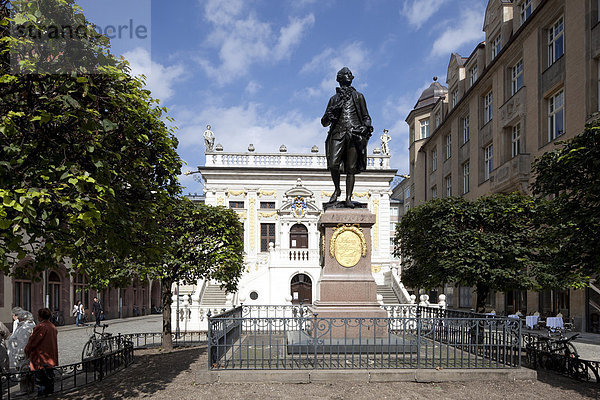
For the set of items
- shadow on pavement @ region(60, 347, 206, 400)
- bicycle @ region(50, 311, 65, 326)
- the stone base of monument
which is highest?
the stone base of monument

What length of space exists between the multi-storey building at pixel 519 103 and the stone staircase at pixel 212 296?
54.6ft

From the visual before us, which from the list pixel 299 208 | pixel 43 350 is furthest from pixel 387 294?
pixel 43 350

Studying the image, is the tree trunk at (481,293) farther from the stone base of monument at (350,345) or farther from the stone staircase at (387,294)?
the stone staircase at (387,294)

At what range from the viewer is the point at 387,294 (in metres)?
26.5

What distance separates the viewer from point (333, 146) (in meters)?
10.0

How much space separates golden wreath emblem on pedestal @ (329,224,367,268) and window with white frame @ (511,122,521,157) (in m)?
18.7

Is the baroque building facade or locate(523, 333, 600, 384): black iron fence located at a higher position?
the baroque building facade

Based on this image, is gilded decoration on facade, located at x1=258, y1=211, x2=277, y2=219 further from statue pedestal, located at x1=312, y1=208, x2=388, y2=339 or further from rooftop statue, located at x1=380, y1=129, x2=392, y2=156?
statue pedestal, located at x1=312, y1=208, x2=388, y2=339

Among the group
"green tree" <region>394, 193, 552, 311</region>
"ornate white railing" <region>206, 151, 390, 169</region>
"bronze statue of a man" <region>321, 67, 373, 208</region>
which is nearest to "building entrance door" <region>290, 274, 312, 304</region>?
"ornate white railing" <region>206, 151, 390, 169</region>

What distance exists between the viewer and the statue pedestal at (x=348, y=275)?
29.3 ft

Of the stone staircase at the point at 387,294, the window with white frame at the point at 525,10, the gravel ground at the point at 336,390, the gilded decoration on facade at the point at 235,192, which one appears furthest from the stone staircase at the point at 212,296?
the window with white frame at the point at 525,10

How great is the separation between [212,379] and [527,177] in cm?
2027

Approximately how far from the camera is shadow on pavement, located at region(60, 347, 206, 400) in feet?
25.8

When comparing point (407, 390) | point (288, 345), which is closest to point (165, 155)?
point (288, 345)
